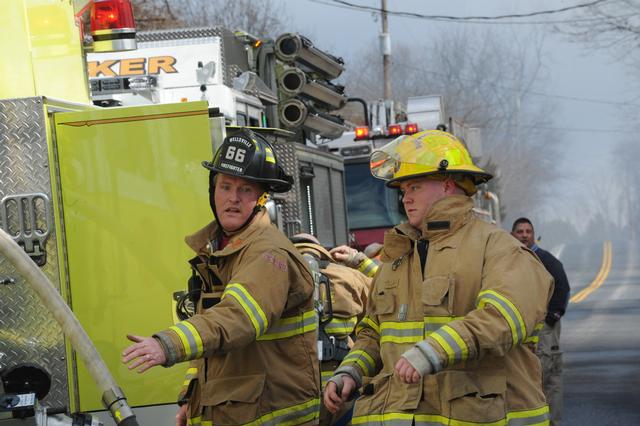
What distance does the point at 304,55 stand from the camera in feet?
34.2

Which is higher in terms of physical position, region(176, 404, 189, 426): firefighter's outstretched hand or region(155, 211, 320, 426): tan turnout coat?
region(155, 211, 320, 426): tan turnout coat

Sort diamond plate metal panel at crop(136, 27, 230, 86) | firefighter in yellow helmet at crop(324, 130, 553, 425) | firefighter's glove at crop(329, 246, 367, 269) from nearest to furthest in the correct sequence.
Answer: firefighter in yellow helmet at crop(324, 130, 553, 425) < firefighter's glove at crop(329, 246, 367, 269) < diamond plate metal panel at crop(136, 27, 230, 86)

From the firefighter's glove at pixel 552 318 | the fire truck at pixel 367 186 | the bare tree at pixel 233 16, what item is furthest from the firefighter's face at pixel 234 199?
the bare tree at pixel 233 16

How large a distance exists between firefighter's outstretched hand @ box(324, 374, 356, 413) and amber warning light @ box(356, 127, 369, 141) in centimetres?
1158

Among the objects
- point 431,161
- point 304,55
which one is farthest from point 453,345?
point 304,55

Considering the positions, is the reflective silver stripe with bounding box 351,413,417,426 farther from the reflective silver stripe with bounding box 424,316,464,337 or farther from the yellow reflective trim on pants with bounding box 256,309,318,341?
the yellow reflective trim on pants with bounding box 256,309,318,341

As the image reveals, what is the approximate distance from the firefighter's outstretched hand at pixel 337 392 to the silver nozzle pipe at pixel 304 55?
592 cm

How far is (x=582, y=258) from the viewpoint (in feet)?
180

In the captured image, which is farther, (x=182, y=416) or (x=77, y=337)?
(x=182, y=416)

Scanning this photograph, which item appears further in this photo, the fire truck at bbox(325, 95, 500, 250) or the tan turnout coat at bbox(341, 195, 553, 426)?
the fire truck at bbox(325, 95, 500, 250)

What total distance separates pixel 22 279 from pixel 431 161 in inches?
90.8

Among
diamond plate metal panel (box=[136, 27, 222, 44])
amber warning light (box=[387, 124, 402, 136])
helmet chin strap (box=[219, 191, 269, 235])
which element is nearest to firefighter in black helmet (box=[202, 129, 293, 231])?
helmet chin strap (box=[219, 191, 269, 235])

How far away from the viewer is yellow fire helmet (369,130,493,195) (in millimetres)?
4336

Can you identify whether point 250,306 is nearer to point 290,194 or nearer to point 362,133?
point 290,194
